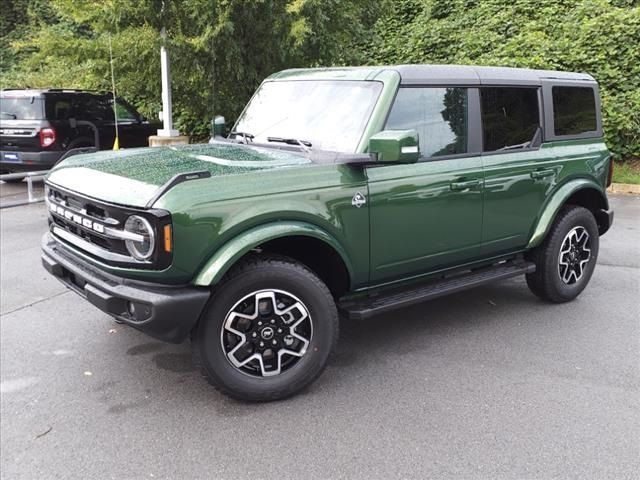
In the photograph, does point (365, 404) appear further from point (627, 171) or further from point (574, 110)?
point (627, 171)

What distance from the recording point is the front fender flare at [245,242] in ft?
10.5

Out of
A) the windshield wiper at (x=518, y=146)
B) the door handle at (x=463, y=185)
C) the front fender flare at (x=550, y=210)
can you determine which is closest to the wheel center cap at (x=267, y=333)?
the door handle at (x=463, y=185)

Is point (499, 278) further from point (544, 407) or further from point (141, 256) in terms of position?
point (141, 256)

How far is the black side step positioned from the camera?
3.87 meters

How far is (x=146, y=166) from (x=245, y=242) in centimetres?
85

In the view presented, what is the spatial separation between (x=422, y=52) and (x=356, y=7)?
3799mm

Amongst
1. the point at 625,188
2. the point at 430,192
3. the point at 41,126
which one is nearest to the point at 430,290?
the point at 430,192

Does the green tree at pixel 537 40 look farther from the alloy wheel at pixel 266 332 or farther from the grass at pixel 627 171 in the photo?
the alloy wheel at pixel 266 332

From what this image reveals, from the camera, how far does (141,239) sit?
314cm

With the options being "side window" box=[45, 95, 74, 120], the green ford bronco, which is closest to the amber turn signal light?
the green ford bronco

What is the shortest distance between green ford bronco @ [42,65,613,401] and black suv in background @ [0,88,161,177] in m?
7.02

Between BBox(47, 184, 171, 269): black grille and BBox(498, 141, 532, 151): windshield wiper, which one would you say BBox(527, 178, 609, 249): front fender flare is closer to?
BBox(498, 141, 532, 151): windshield wiper

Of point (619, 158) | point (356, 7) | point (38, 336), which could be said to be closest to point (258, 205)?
point (38, 336)

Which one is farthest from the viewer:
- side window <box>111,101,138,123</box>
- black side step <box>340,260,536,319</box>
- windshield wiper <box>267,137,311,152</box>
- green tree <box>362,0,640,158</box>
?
side window <box>111,101,138,123</box>
